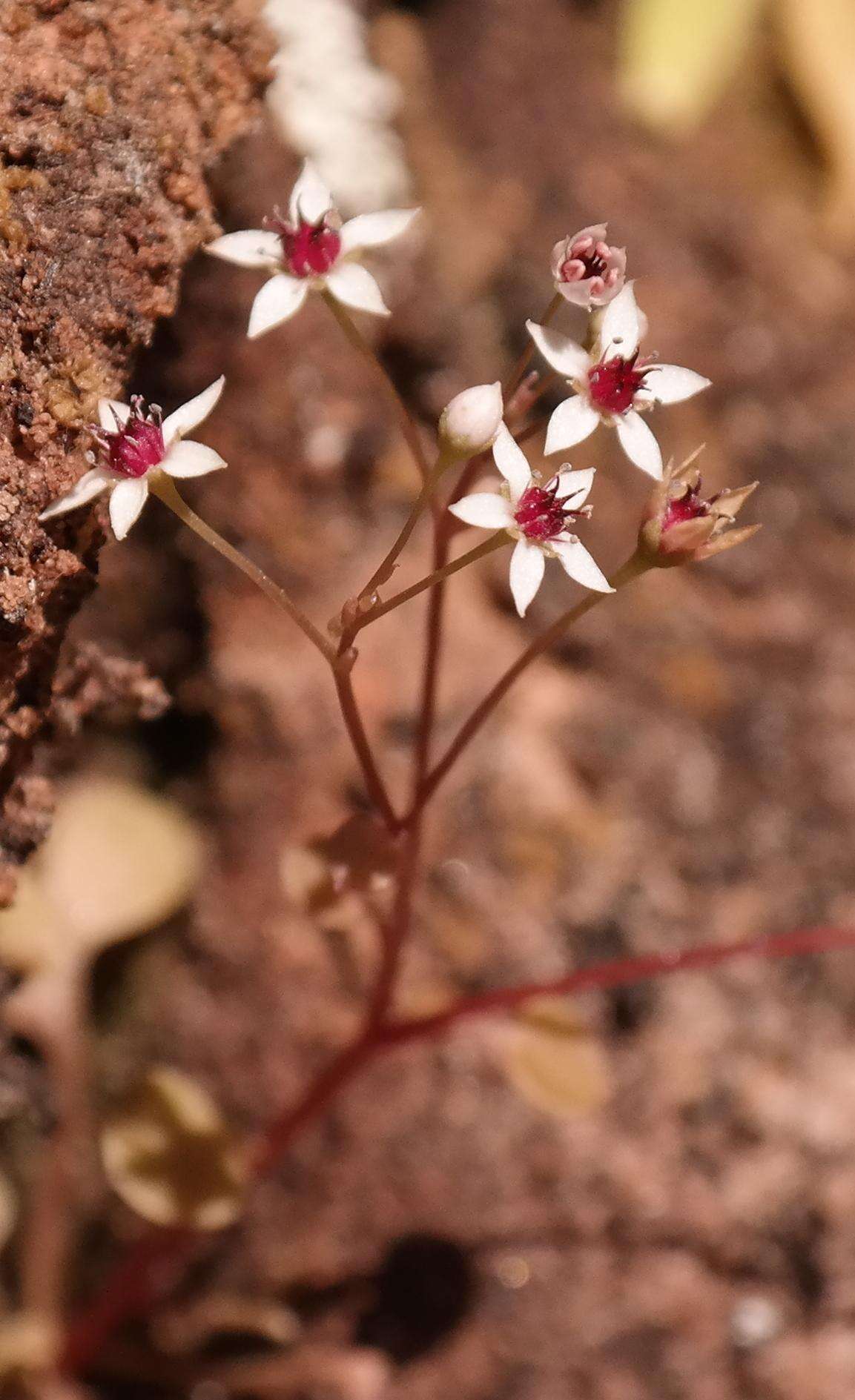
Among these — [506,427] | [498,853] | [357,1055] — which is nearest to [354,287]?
[506,427]

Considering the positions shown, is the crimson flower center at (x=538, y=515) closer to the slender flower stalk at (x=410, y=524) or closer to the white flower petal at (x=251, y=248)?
the slender flower stalk at (x=410, y=524)

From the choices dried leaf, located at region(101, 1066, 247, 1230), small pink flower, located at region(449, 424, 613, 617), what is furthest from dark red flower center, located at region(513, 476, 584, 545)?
dried leaf, located at region(101, 1066, 247, 1230)

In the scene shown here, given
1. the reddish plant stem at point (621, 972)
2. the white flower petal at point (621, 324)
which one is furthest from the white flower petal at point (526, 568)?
the reddish plant stem at point (621, 972)

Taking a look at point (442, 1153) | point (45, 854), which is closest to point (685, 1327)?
point (442, 1153)

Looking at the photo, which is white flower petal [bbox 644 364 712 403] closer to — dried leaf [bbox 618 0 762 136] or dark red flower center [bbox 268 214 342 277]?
dark red flower center [bbox 268 214 342 277]

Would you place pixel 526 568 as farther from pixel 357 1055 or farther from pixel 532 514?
pixel 357 1055
